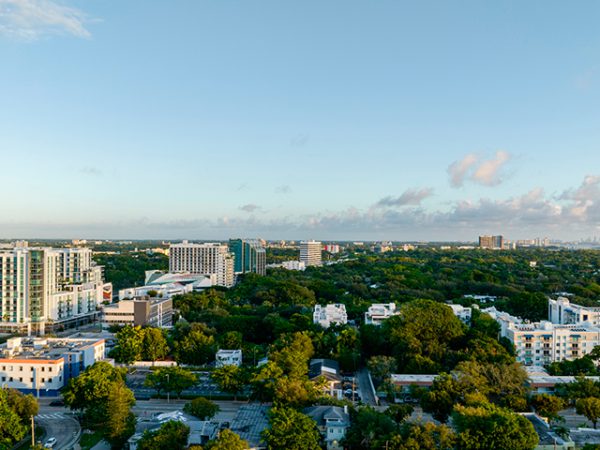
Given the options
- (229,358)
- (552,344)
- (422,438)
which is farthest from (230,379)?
(552,344)

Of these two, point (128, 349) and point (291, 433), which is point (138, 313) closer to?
point (128, 349)

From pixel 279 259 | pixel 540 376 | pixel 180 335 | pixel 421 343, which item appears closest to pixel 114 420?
pixel 180 335

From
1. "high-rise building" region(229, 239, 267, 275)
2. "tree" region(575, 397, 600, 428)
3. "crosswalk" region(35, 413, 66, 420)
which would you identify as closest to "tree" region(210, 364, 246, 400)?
"crosswalk" region(35, 413, 66, 420)

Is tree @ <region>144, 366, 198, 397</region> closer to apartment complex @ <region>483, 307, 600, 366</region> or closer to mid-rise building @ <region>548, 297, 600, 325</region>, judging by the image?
apartment complex @ <region>483, 307, 600, 366</region>

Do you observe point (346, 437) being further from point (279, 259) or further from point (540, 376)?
point (279, 259)

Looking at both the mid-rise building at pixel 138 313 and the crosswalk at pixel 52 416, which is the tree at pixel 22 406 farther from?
the mid-rise building at pixel 138 313

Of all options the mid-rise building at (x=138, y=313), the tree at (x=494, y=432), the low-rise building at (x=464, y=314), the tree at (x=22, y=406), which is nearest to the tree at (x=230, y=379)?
the tree at (x=22, y=406)
